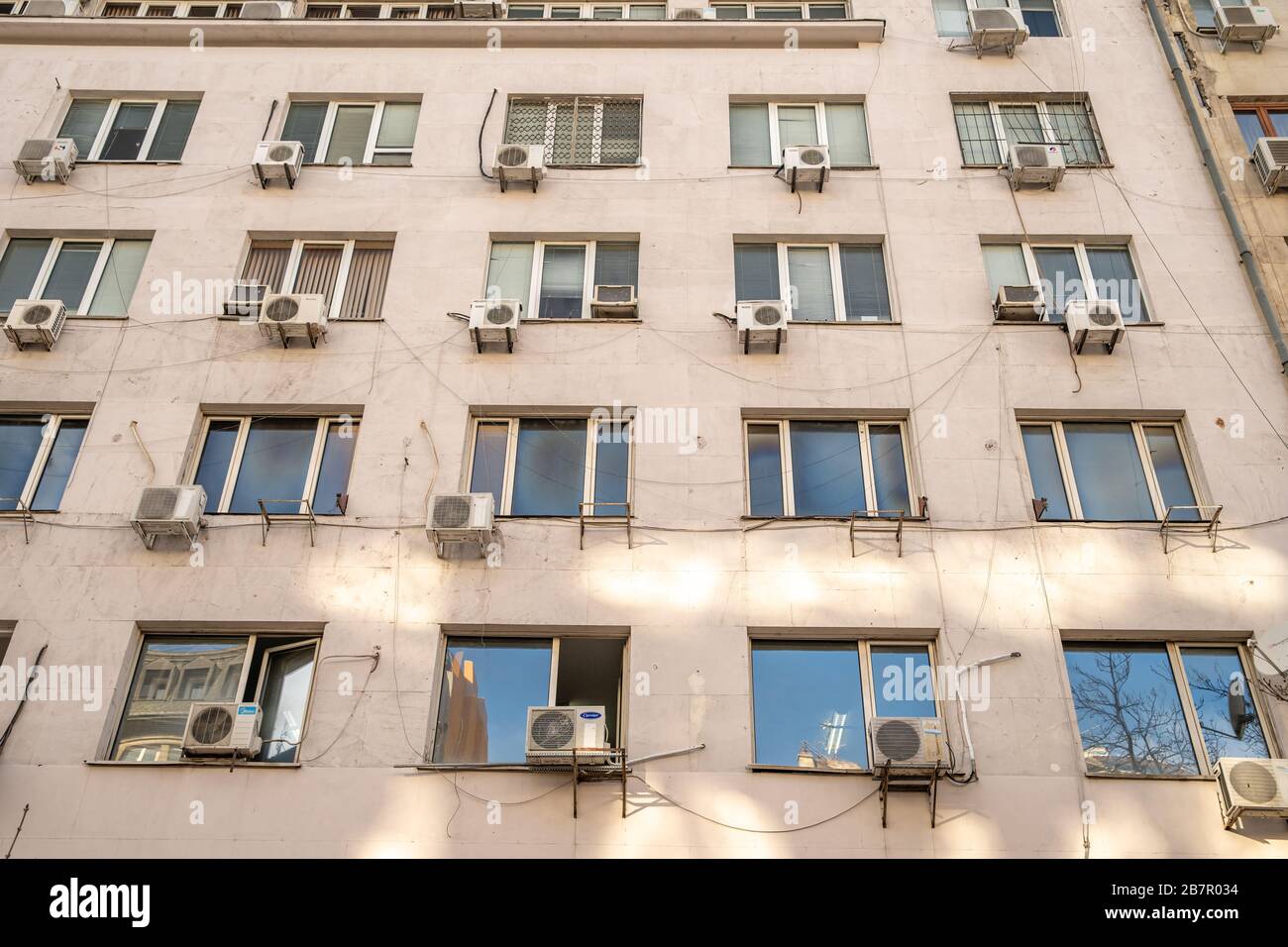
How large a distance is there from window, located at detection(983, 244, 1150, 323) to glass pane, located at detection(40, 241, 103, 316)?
13790mm

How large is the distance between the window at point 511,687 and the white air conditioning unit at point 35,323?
24.7 ft

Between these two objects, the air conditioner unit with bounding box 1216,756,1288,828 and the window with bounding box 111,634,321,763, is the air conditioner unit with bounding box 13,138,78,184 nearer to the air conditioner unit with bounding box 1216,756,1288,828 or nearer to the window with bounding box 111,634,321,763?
the window with bounding box 111,634,321,763

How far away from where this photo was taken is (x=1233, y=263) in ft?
52.5

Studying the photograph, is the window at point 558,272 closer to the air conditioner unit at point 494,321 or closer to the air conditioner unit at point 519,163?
the air conditioner unit at point 494,321

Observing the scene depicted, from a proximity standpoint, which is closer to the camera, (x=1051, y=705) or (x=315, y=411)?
(x=1051, y=705)

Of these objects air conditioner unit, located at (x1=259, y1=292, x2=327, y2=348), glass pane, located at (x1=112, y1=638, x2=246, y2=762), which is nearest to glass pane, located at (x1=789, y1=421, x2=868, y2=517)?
air conditioner unit, located at (x1=259, y1=292, x2=327, y2=348)

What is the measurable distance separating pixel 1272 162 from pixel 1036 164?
145 inches

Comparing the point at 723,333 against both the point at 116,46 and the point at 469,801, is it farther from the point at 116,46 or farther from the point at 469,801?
the point at 116,46

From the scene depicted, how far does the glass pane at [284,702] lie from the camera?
12.4 metres

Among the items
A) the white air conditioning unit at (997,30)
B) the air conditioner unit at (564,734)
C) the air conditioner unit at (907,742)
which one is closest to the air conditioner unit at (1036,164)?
the white air conditioning unit at (997,30)

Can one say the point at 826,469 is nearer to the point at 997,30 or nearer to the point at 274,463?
the point at 274,463

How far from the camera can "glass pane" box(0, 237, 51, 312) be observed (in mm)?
16438

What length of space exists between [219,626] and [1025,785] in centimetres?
963
